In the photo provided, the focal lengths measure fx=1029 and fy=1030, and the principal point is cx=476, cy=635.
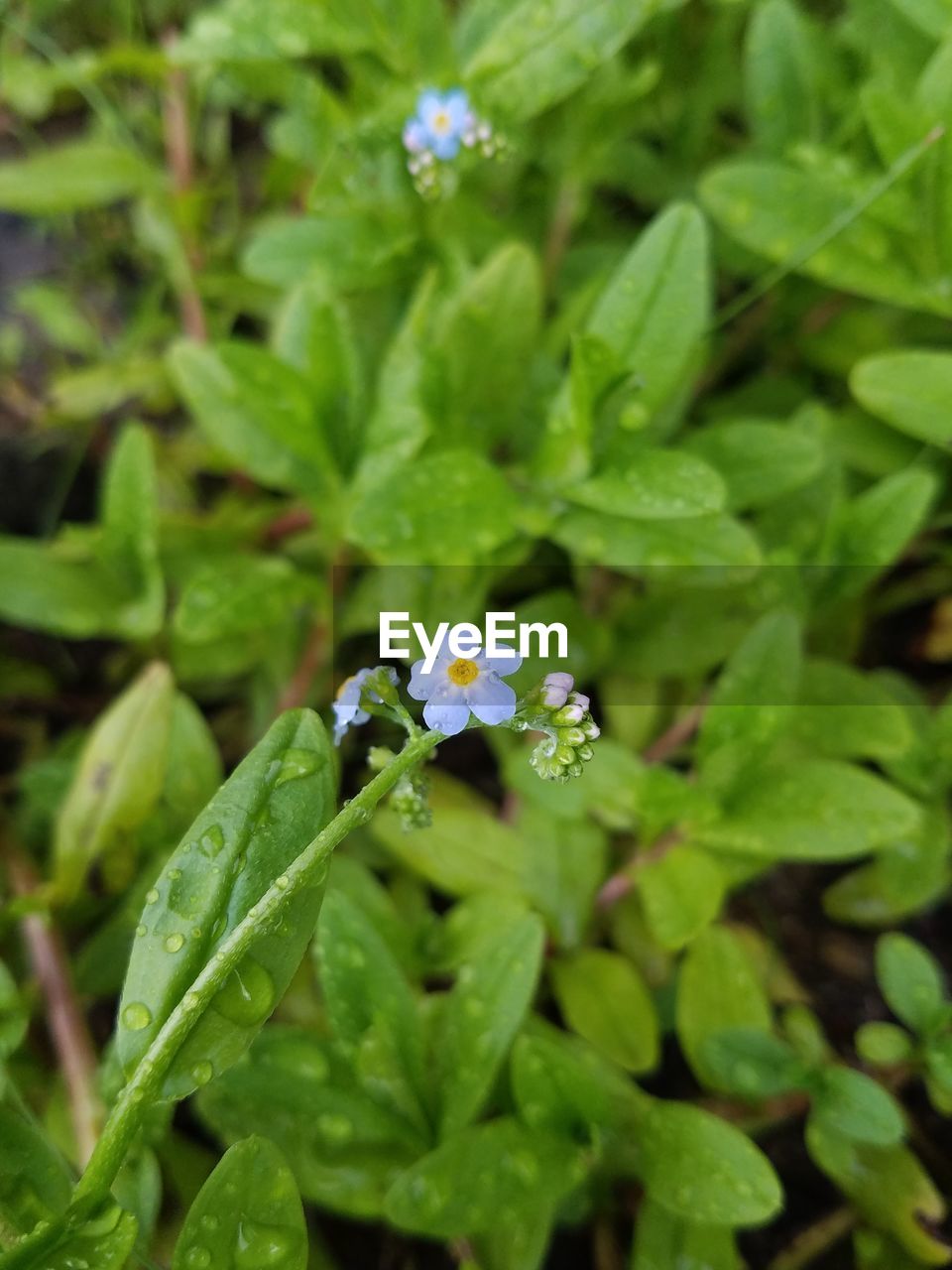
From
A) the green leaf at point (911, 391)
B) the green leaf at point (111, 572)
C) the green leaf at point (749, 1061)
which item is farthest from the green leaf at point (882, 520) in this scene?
the green leaf at point (111, 572)

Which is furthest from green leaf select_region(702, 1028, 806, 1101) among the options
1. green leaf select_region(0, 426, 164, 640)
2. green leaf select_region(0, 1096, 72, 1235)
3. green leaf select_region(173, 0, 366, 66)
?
green leaf select_region(173, 0, 366, 66)

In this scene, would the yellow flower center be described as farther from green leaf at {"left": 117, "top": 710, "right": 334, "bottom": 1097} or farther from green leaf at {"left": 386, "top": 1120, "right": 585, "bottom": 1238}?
green leaf at {"left": 386, "top": 1120, "right": 585, "bottom": 1238}

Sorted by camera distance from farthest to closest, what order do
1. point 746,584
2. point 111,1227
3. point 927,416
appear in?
point 746,584
point 927,416
point 111,1227

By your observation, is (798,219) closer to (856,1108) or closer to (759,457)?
(759,457)

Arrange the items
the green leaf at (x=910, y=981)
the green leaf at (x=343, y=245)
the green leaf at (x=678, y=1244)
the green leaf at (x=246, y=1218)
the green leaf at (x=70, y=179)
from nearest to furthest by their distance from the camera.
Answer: the green leaf at (x=246, y=1218)
the green leaf at (x=678, y=1244)
the green leaf at (x=910, y=981)
the green leaf at (x=343, y=245)
the green leaf at (x=70, y=179)

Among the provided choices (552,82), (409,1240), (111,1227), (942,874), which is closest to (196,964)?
(111,1227)

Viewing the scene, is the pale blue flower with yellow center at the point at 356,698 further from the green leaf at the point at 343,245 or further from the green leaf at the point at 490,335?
the green leaf at the point at 343,245

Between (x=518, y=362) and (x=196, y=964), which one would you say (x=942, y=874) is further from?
(x=196, y=964)
